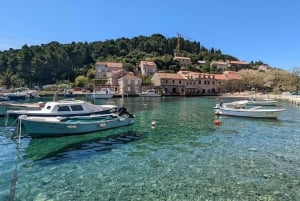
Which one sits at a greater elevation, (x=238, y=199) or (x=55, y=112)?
(x=55, y=112)

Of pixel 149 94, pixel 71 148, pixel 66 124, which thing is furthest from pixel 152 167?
pixel 149 94

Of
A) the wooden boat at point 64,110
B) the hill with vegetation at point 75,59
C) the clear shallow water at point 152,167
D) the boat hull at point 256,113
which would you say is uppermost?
the hill with vegetation at point 75,59

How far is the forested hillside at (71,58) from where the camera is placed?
4343 inches

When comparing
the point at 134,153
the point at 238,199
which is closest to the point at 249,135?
the point at 134,153

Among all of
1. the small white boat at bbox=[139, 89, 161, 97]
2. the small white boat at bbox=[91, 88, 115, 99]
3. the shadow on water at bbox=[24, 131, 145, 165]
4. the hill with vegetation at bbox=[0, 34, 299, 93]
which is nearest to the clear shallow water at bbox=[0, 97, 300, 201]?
the shadow on water at bbox=[24, 131, 145, 165]

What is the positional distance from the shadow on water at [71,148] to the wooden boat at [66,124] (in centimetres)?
64

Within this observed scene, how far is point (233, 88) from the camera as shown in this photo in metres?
113

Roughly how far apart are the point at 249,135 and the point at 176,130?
5.96 meters

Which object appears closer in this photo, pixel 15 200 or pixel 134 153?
pixel 15 200

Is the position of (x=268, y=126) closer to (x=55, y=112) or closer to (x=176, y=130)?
(x=176, y=130)

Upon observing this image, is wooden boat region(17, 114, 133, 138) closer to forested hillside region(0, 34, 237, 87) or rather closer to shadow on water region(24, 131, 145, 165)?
shadow on water region(24, 131, 145, 165)

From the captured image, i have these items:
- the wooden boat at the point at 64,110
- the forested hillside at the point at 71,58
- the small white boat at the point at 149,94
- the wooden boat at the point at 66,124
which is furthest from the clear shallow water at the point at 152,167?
the forested hillside at the point at 71,58

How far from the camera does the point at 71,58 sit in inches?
4815

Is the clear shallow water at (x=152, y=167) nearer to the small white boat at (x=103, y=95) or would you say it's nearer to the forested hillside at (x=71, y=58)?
the small white boat at (x=103, y=95)
